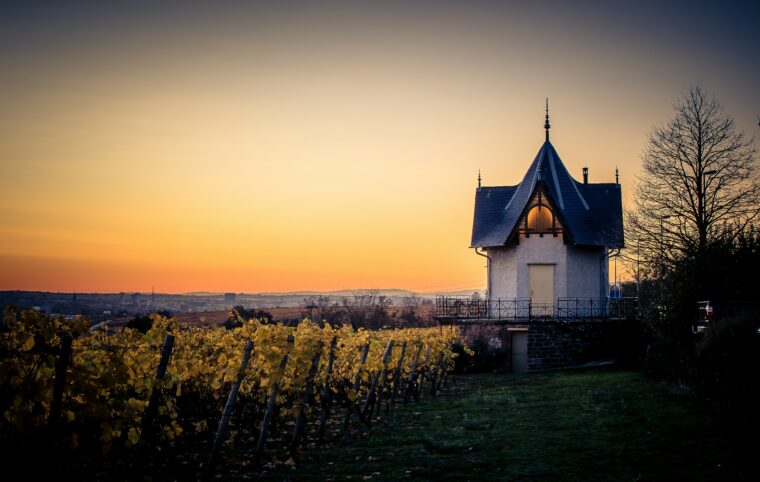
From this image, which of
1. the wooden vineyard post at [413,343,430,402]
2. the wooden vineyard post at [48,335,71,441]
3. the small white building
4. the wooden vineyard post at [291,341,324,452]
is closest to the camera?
the wooden vineyard post at [48,335,71,441]

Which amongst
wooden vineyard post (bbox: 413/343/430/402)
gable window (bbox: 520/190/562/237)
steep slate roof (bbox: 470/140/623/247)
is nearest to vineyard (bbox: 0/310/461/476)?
wooden vineyard post (bbox: 413/343/430/402)

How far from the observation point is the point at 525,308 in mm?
32625

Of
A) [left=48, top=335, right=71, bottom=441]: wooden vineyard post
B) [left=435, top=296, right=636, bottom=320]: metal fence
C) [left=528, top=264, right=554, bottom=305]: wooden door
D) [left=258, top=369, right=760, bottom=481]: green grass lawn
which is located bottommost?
[left=258, top=369, right=760, bottom=481]: green grass lawn

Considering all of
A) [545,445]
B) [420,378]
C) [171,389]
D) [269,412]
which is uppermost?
[171,389]

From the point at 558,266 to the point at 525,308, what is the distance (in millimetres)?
A: 2616

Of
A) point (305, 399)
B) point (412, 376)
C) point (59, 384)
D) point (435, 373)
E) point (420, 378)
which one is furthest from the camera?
point (435, 373)

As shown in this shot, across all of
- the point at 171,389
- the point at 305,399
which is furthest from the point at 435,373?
the point at 171,389

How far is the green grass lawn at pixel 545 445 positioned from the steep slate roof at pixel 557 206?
1550 centimetres

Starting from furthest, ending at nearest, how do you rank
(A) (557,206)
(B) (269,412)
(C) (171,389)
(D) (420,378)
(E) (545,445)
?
1. (A) (557,206)
2. (D) (420,378)
3. (C) (171,389)
4. (E) (545,445)
5. (B) (269,412)

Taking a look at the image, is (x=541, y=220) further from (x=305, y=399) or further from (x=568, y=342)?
(x=305, y=399)

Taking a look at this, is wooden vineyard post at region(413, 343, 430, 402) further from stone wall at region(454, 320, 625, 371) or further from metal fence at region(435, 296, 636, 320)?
metal fence at region(435, 296, 636, 320)

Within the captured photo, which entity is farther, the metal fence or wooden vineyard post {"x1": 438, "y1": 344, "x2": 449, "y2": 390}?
the metal fence

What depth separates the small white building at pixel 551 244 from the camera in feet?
109

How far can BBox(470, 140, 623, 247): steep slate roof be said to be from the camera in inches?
1316
